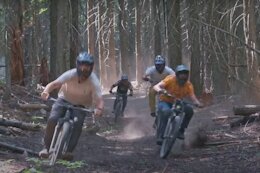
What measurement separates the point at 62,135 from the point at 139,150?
Result: 376cm

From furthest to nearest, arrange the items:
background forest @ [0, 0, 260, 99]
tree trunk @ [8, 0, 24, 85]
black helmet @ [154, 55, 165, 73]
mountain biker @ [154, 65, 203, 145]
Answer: tree trunk @ [8, 0, 24, 85]
background forest @ [0, 0, 260, 99]
black helmet @ [154, 55, 165, 73]
mountain biker @ [154, 65, 203, 145]

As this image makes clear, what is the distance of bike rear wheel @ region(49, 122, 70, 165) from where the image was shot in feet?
27.2

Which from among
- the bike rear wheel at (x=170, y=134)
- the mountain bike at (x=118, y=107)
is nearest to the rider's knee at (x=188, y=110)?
the bike rear wheel at (x=170, y=134)

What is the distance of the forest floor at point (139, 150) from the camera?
8594 millimetres

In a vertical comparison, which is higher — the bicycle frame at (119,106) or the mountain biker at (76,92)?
the mountain biker at (76,92)

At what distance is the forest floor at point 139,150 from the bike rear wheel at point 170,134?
0.56 ft

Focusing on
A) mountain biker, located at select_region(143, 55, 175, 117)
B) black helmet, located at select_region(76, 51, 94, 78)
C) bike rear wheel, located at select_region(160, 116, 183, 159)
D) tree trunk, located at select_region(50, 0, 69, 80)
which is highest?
tree trunk, located at select_region(50, 0, 69, 80)

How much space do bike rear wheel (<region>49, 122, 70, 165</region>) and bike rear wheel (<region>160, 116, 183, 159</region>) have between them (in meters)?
2.39

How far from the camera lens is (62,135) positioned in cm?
834

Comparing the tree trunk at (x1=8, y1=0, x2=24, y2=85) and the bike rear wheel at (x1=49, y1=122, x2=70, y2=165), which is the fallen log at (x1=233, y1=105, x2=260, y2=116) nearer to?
the bike rear wheel at (x1=49, y1=122, x2=70, y2=165)

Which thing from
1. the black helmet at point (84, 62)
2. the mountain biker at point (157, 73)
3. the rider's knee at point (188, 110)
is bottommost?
the rider's knee at point (188, 110)

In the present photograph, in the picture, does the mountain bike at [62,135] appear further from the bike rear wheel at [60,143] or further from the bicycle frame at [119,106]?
the bicycle frame at [119,106]

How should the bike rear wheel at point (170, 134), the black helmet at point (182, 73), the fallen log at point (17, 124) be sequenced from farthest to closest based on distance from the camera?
1. the fallen log at point (17, 124)
2. the black helmet at point (182, 73)
3. the bike rear wheel at point (170, 134)

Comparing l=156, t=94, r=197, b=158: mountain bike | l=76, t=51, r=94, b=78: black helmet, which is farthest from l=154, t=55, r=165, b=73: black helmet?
l=76, t=51, r=94, b=78: black helmet
